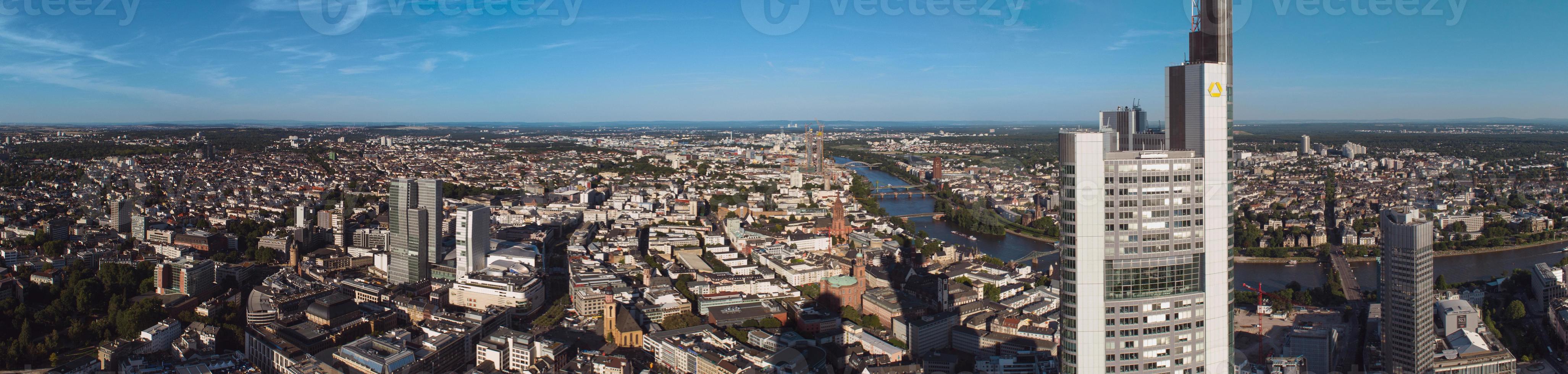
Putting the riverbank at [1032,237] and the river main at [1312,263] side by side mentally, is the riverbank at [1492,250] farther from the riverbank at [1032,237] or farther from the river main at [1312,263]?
the riverbank at [1032,237]

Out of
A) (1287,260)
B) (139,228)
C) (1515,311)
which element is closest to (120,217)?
(139,228)

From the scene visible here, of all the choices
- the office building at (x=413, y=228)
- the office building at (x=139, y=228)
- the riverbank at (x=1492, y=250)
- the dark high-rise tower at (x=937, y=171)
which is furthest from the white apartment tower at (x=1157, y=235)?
the dark high-rise tower at (x=937, y=171)

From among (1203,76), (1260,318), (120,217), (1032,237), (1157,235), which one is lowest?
(1260,318)

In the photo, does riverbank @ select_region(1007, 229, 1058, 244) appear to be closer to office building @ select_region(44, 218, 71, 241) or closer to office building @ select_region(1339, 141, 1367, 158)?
office building @ select_region(44, 218, 71, 241)

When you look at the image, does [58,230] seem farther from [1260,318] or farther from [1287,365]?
[1260,318]

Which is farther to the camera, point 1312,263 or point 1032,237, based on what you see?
point 1032,237

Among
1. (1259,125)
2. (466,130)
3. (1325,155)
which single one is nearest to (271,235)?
(1325,155)

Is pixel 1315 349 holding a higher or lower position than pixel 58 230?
lower

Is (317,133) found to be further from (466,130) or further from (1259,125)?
(1259,125)

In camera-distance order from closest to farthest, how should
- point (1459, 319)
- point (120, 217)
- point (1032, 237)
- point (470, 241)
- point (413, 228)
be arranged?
point (1459, 319), point (470, 241), point (413, 228), point (120, 217), point (1032, 237)
